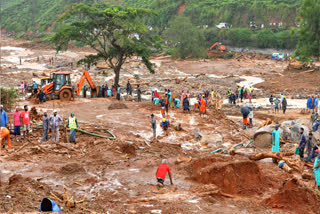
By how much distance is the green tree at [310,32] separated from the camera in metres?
41.7

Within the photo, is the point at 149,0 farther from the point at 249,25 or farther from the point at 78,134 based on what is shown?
the point at 78,134

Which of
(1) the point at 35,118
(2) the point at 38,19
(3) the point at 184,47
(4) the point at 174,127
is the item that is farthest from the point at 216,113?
(2) the point at 38,19

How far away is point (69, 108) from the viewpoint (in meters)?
23.5

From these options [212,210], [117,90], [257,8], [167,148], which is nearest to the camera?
[212,210]

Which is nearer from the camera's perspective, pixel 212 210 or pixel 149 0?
pixel 212 210

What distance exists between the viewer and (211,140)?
673 inches

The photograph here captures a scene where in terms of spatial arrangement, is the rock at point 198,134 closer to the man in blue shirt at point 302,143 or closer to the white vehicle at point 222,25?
the man in blue shirt at point 302,143

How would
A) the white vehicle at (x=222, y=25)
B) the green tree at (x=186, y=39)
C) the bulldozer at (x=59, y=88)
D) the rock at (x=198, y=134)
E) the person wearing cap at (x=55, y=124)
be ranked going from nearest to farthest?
1. the person wearing cap at (x=55, y=124)
2. the rock at (x=198, y=134)
3. the bulldozer at (x=59, y=88)
4. the green tree at (x=186, y=39)
5. the white vehicle at (x=222, y=25)

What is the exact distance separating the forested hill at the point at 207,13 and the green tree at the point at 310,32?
32532 mm

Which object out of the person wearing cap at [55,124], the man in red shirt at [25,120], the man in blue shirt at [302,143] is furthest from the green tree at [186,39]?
the man in blue shirt at [302,143]

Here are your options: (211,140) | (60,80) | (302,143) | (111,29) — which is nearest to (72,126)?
(211,140)

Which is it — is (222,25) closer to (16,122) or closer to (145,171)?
(16,122)

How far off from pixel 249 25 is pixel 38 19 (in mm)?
55691

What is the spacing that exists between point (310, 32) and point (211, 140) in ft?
99.0
